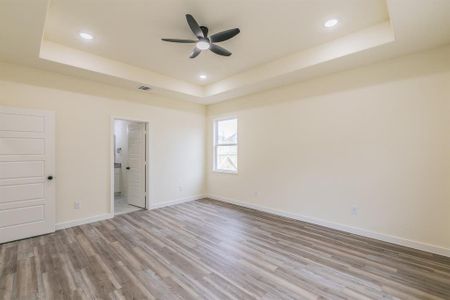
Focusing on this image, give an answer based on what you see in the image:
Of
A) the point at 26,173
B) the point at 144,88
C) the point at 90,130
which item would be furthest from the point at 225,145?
the point at 26,173

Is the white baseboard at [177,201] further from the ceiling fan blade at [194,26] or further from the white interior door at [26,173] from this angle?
the ceiling fan blade at [194,26]

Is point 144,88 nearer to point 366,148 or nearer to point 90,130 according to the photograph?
point 90,130

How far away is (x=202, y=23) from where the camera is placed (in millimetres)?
2832

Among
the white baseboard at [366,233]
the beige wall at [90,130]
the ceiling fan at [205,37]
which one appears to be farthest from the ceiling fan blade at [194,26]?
the white baseboard at [366,233]

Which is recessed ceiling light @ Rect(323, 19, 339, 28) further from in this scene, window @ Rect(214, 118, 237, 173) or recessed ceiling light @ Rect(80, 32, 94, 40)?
recessed ceiling light @ Rect(80, 32, 94, 40)

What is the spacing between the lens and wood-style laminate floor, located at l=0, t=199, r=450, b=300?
2146 millimetres

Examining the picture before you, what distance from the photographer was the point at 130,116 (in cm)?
470

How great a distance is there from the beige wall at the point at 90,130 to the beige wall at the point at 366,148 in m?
2.26

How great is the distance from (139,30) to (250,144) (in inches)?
127

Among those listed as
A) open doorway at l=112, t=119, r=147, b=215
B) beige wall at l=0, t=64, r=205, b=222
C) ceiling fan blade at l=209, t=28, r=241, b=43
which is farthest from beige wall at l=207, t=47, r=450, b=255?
open doorway at l=112, t=119, r=147, b=215

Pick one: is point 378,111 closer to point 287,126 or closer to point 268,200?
point 287,126

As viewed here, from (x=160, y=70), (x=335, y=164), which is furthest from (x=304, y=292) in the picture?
(x=160, y=70)

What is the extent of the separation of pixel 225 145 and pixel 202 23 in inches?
136

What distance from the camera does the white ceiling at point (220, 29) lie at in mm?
2426
